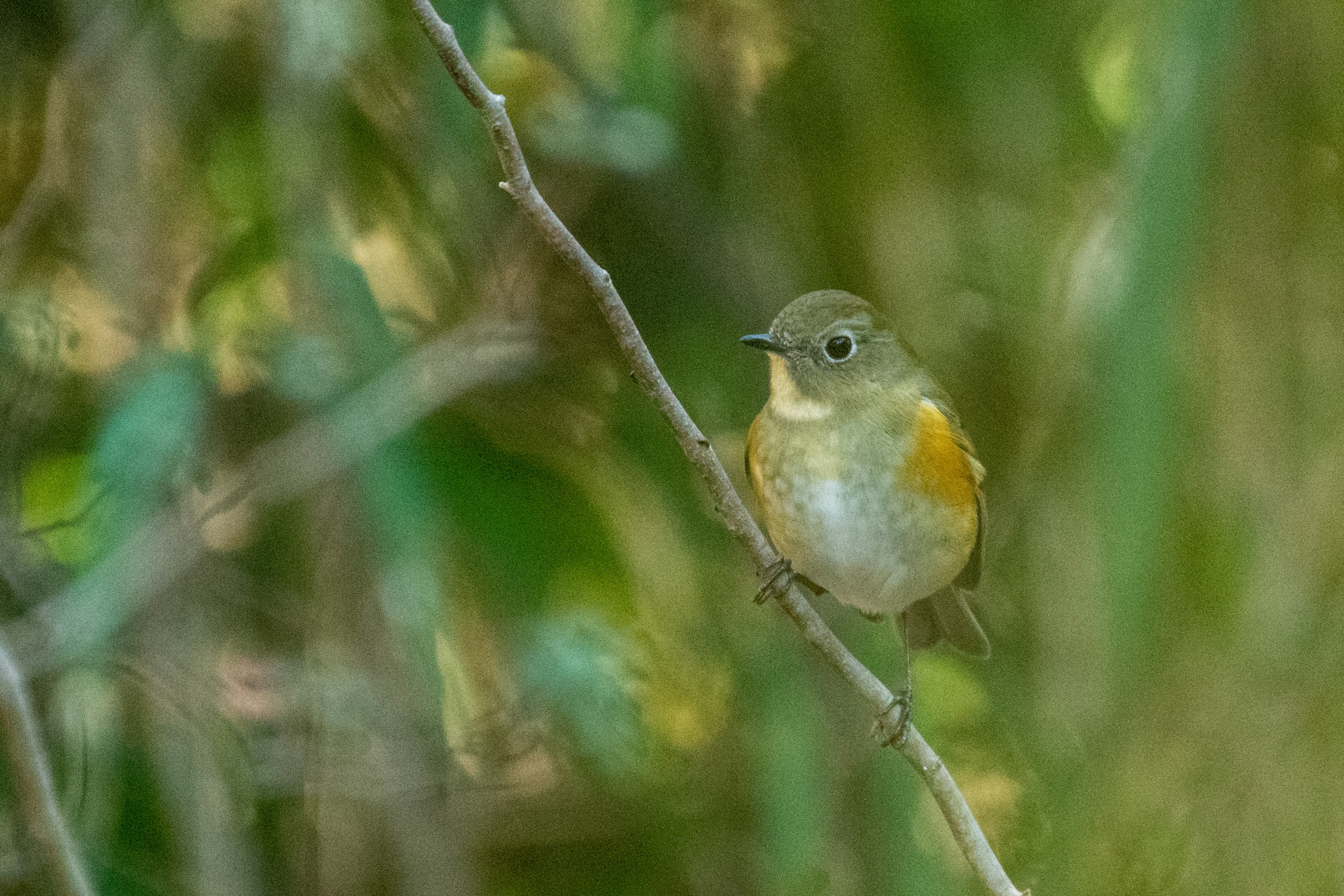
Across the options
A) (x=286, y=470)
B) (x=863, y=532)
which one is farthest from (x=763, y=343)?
(x=286, y=470)

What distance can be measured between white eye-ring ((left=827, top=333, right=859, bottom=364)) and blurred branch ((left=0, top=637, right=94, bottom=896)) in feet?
4.86

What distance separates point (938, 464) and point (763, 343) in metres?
0.42

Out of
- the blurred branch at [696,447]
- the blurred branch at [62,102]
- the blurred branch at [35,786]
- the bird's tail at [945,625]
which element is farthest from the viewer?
the blurred branch at [62,102]

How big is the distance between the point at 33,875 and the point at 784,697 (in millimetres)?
1491

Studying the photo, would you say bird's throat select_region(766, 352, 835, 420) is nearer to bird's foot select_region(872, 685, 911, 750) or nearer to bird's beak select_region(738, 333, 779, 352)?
bird's beak select_region(738, 333, 779, 352)

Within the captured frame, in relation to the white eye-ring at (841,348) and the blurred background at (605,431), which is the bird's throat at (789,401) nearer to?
the white eye-ring at (841,348)

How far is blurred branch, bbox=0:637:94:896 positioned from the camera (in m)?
1.95

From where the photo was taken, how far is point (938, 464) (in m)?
2.45

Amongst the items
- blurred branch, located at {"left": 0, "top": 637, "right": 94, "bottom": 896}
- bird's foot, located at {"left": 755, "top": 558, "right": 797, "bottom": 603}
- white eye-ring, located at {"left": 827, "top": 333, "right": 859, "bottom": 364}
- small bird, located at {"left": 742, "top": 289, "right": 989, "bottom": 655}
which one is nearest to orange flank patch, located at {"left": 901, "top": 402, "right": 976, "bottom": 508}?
small bird, located at {"left": 742, "top": 289, "right": 989, "bottom": 655}

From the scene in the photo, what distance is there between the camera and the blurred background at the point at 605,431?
8.52 feet

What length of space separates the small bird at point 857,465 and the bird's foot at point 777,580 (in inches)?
3.8

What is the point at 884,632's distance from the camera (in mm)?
3014

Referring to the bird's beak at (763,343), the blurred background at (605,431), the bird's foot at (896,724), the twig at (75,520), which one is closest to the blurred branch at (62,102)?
the blurred background at (605,431)

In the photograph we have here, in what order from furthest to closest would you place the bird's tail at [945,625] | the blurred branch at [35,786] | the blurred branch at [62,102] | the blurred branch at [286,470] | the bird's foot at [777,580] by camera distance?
the blurred branch at [62,102] < the bird's tail at [945,625] < the blurred branch at [286,470] < the blurred branch at [35,786] < the bird's foot at [777,580]
